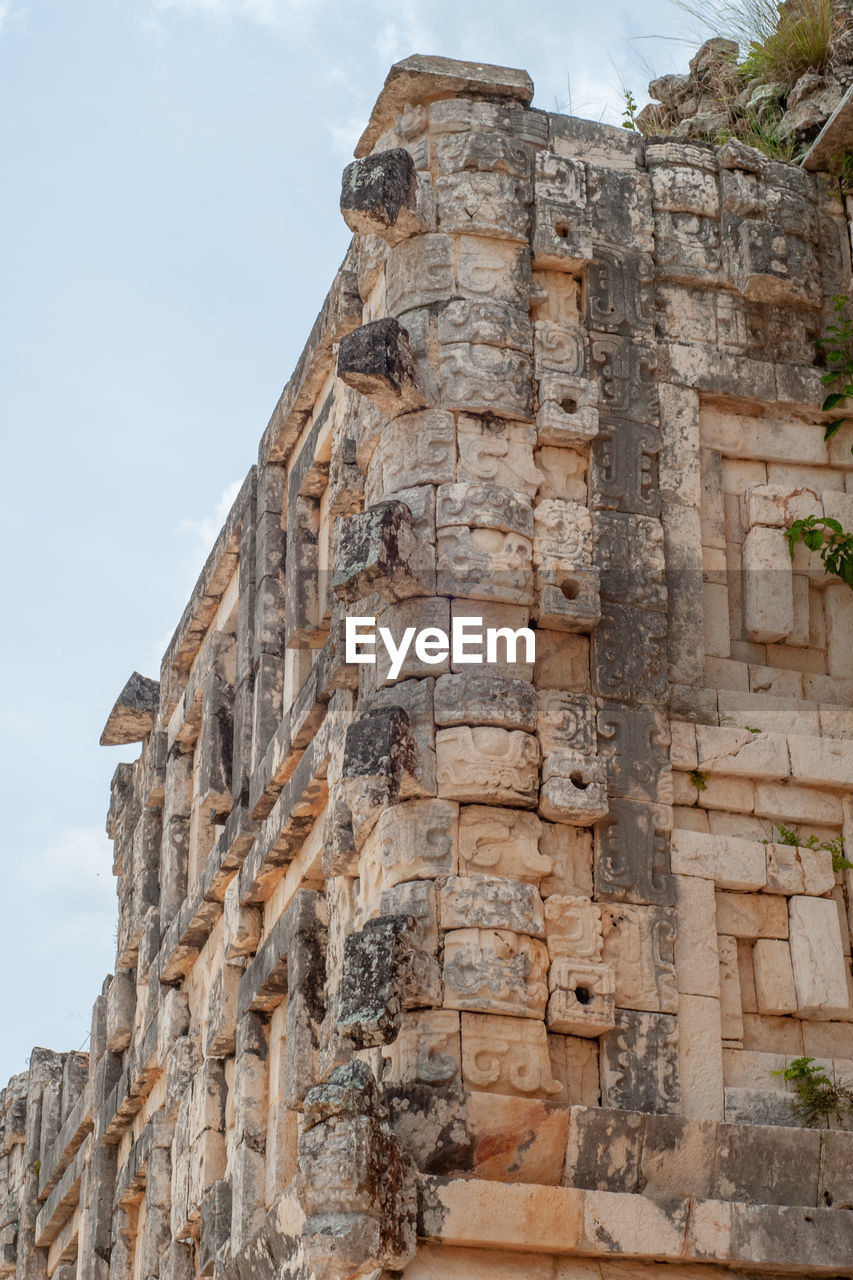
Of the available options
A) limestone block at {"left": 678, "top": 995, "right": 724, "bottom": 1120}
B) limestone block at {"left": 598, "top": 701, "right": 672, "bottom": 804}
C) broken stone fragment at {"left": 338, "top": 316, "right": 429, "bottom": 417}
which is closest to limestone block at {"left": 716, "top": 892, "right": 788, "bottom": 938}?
limestone block at {"left": 678, "top": 995, "right": 724, "bottom": 1120}

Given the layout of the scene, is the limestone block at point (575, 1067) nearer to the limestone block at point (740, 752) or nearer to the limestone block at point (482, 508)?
the limestone block at point (740, 752)

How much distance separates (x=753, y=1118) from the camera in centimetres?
763

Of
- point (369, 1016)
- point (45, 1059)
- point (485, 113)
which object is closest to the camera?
point (369, 1016)

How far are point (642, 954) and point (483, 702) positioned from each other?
116 centimetres

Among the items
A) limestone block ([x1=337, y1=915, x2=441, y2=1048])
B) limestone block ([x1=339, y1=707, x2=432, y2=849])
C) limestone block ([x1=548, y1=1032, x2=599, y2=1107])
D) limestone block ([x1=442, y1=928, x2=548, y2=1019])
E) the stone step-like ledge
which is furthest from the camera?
limestone block ([x1=339, y1=707, x2=432, y2=849])

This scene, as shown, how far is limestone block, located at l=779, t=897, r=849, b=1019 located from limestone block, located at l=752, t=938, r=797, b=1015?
3 cm

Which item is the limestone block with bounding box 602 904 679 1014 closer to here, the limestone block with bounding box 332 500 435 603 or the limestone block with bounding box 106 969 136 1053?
the limestone block with bounding box 332 500 435 603

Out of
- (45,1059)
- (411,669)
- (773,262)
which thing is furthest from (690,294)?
(45,1059)

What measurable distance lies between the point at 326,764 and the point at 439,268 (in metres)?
2.31

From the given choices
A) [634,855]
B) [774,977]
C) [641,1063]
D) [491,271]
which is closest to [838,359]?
[491,271]

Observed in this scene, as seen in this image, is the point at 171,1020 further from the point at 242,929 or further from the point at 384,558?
the point at 384,558

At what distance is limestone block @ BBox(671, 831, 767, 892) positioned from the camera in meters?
8.02

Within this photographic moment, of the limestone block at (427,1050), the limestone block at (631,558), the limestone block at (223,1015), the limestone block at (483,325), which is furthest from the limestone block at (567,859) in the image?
the limestone block at (223,1015)

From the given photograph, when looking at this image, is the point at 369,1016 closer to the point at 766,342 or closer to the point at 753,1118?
the point at 753,1118
